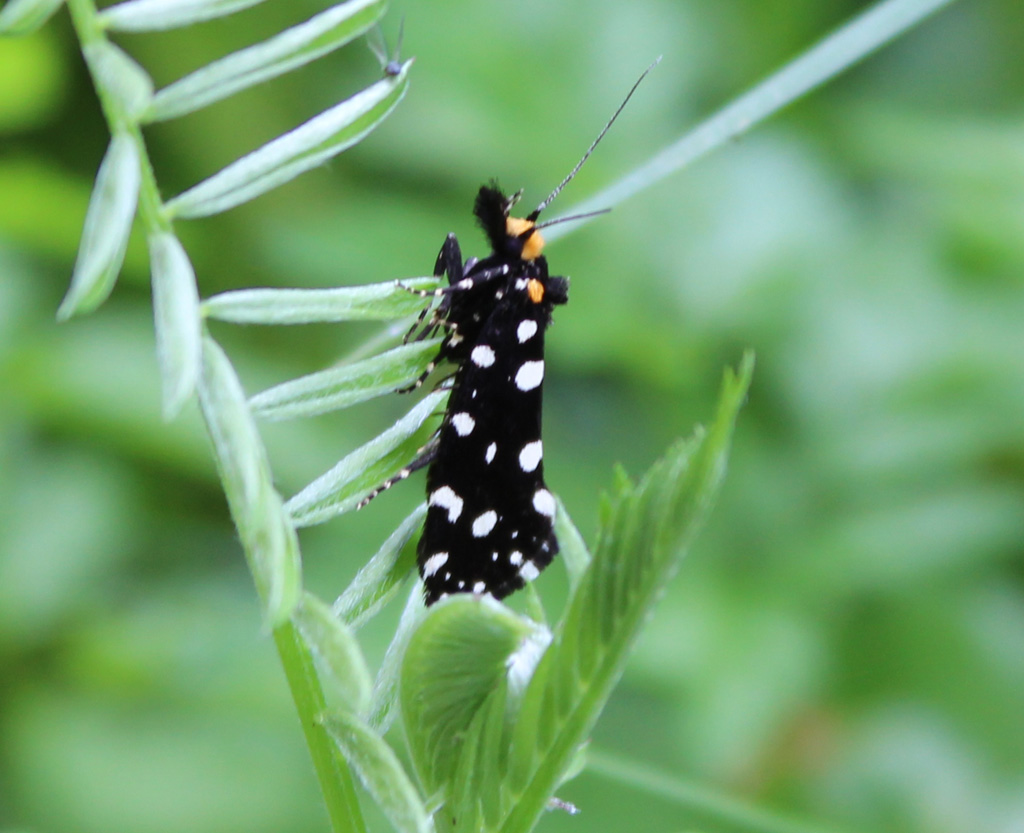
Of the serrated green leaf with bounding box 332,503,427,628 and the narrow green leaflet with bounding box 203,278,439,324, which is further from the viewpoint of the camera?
the serrated green leaf with bounding box 332,503,427,628

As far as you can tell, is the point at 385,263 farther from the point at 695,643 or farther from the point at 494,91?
the point at 695,643

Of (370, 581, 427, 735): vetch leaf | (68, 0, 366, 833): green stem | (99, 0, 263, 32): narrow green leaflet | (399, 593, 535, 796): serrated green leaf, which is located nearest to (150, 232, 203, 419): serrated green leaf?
(68, 0, 366, 833): green stem

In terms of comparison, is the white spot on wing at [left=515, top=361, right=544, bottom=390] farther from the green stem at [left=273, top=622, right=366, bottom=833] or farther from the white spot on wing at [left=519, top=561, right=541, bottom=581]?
the green stem at [left=273, top=622, right=366, bottom=833]

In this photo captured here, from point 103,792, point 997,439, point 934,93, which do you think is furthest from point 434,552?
point 934,93

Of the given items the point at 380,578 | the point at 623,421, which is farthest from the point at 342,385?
the point at 623,421

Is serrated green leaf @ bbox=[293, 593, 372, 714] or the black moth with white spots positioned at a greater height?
the black moth with white spots

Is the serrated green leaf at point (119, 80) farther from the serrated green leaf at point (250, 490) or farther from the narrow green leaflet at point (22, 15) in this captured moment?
the serrated green leaf at point (250, 490)

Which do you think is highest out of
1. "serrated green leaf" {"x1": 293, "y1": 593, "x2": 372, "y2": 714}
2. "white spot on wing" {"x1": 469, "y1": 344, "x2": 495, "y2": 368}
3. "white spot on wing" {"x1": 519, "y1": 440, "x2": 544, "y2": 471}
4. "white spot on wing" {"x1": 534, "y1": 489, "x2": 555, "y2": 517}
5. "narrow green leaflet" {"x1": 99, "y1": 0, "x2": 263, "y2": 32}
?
"white spot on wing" {"x1": 469, "y1": 344, "x2": 495, "y2": 368}

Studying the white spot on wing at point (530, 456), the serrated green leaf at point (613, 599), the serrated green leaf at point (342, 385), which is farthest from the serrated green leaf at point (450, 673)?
the white spot on wing at point (530, 456)
